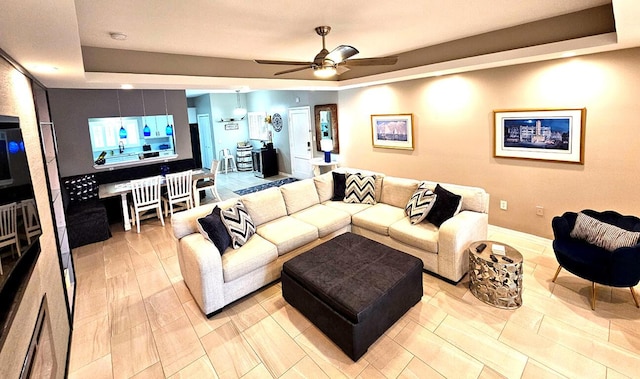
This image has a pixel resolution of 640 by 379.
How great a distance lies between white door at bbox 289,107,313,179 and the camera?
8.00 m

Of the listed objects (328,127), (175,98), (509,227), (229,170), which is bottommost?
(509,227)

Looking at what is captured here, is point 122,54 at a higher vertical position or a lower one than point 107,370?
higher

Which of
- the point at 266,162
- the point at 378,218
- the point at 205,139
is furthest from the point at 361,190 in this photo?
the point at 205,139

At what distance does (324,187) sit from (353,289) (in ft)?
7.57

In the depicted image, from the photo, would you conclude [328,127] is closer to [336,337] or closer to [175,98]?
[175,98]

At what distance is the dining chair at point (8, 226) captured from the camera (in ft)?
4.41

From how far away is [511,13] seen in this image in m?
3.11

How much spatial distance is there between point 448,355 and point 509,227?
2.78 metres

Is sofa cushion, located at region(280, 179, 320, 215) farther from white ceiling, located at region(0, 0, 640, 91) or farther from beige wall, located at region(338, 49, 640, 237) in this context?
beige wall, located at region(338, 49, 640, 237)

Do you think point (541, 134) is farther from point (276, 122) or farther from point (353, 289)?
point (276, 122)

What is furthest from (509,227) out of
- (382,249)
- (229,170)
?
(229,170)

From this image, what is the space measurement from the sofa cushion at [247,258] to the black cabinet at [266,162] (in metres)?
5.86

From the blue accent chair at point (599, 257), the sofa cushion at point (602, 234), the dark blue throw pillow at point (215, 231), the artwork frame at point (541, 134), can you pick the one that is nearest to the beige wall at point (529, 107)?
the artwork frame at point (541, 134)

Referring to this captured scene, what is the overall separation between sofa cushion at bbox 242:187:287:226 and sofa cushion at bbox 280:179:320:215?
0.08 metres
